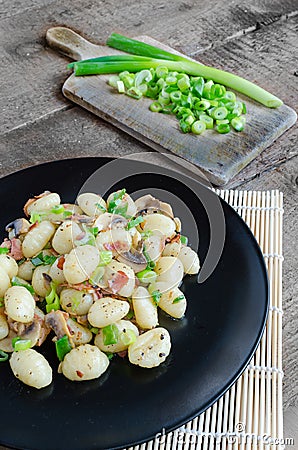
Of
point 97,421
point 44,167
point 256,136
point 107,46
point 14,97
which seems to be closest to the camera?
point 97,421

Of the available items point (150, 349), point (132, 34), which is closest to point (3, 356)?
point (150, 349)

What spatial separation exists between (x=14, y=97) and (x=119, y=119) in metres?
0.36

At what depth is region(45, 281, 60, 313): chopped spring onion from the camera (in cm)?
114

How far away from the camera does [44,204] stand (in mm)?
1309

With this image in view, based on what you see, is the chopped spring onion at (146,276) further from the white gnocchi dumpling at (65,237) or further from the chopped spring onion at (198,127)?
the chopped spring onion at (198,127)

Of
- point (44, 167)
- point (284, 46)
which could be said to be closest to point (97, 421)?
point (44, 167)

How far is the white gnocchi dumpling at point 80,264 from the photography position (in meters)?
1.13

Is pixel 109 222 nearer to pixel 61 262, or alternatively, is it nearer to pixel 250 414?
pixel 61 262

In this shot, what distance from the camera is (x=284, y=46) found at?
7.39 ft

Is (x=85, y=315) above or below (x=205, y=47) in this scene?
below

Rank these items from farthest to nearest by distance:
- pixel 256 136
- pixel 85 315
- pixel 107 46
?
pixel 107 46 < pixel 256 136 < pixel 85 315

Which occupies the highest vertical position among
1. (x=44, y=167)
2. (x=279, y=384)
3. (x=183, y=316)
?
(x=44, y=167)

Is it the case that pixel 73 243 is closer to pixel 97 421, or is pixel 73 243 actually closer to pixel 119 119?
pixel 97 421

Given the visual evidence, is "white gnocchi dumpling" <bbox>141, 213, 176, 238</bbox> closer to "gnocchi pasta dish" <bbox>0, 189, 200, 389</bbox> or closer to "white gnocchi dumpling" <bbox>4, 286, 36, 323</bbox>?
"gnocchi pasta dish" <bbox>0, 189, 200, 389</bbox>
